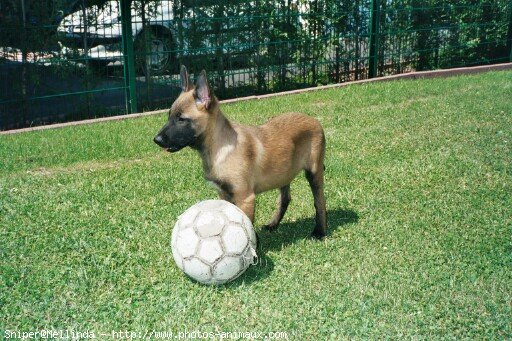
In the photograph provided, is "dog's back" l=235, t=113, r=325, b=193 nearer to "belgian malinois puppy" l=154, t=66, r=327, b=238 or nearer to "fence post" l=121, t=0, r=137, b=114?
"belgian malinois puppy" l=154, t=66, r=327, b=238

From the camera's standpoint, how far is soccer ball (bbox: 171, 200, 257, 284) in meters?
4.52

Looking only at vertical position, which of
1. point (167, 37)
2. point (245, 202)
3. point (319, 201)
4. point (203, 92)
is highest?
point (167, 37)

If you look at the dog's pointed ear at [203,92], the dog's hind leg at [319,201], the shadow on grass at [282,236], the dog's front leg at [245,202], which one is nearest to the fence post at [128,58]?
the shadow on grass at [282,236]

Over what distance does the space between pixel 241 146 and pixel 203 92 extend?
596 mm

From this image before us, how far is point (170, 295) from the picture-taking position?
4598mm

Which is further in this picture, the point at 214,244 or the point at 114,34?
the point at 114,34

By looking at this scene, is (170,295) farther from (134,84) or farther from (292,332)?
(134,84)

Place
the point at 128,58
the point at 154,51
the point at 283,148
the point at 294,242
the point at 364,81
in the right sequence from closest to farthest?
1. the point at 283,148
2. the point at 294,242
3. the point at 128,58
4. the point at 154,51
5. the point at 364,81

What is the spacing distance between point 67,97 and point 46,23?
4.77 ft

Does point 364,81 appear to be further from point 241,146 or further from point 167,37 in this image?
point 241,146

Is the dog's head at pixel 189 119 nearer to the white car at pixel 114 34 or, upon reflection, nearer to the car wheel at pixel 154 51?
the white car at pixel 114 34

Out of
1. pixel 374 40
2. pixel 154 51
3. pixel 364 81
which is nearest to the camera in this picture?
pixel 154 51

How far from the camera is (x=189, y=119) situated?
500 cm

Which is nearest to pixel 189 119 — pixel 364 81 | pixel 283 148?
pixel 283 148
